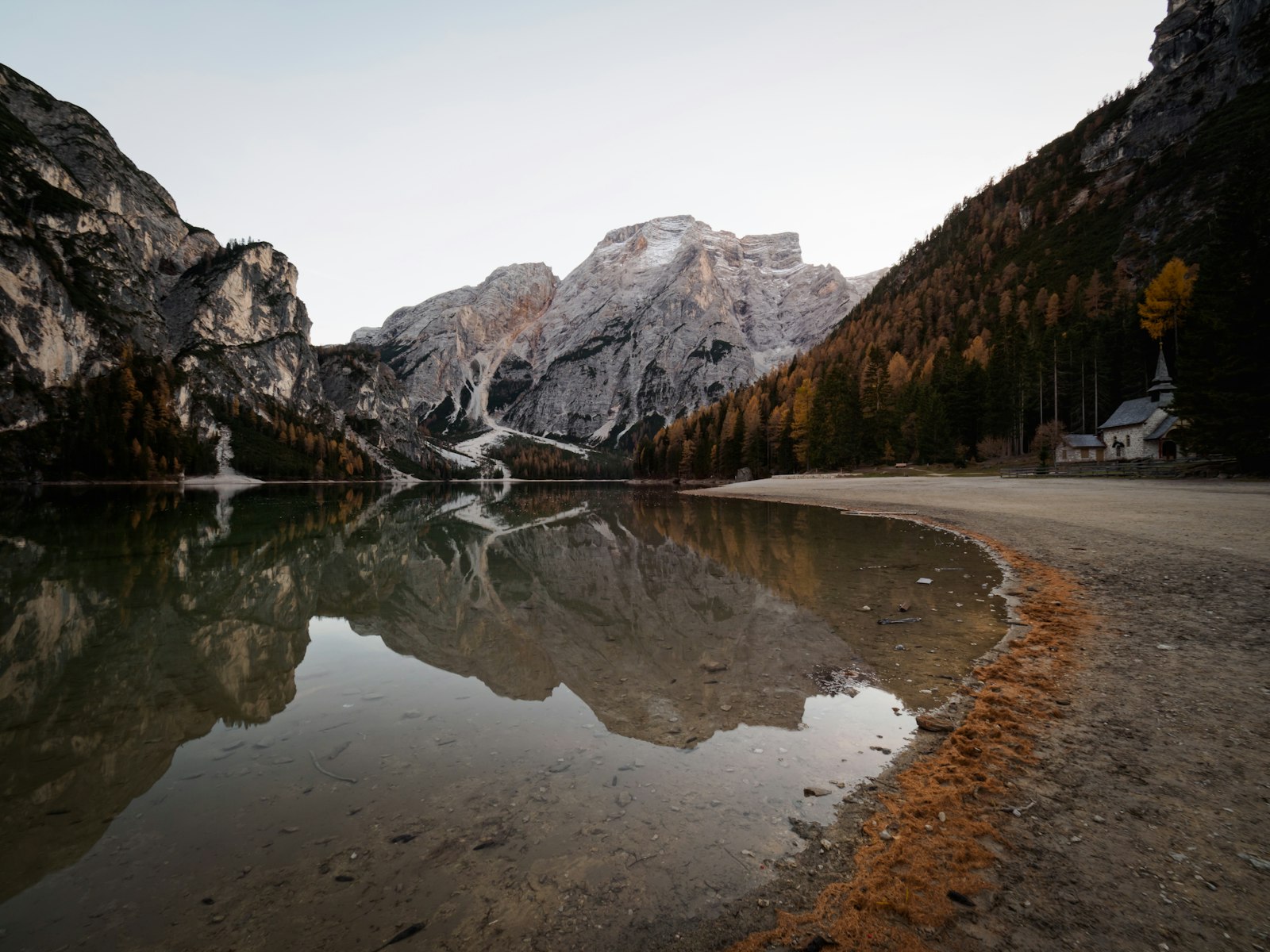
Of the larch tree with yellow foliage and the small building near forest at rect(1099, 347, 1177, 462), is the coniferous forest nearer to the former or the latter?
the larch tree with yellow foliage

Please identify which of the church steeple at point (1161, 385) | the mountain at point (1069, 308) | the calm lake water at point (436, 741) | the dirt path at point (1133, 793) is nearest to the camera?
the dirt path at point (1133, 793)

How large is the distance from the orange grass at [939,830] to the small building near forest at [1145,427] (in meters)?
62.2

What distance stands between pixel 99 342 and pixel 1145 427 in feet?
664

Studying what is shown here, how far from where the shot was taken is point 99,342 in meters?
130

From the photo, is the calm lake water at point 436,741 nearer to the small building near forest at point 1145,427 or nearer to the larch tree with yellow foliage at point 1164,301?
the small building near forest at point 1145,427

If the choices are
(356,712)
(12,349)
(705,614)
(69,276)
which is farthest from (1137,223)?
(69,276)

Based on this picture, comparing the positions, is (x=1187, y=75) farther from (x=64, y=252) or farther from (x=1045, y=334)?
(x=64, y=252)

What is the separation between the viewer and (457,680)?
9.59 m

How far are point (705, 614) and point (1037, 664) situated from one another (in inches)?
267

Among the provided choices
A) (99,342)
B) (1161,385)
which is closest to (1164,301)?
(1161,385)

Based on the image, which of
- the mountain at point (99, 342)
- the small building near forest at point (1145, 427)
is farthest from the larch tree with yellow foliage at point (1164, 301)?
the mountain at point (99, 342)

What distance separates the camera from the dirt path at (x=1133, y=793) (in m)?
3.29

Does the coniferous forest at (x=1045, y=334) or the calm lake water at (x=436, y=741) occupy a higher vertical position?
the coniferous forest at (x=1045, y=334)

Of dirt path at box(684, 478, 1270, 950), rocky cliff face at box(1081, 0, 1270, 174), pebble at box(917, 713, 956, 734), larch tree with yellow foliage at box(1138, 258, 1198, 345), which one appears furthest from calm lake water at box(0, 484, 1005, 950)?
rocky cliff face at box(1081, 0, 1270, 174)
